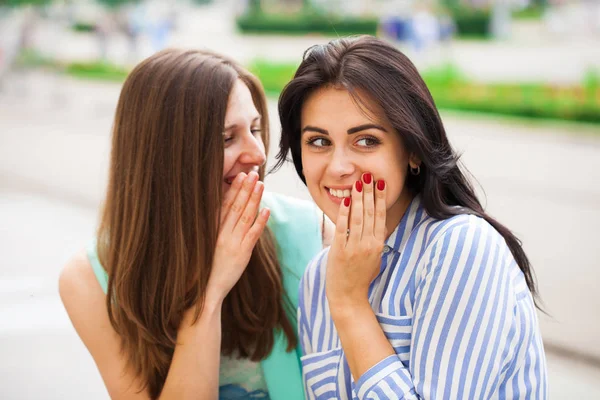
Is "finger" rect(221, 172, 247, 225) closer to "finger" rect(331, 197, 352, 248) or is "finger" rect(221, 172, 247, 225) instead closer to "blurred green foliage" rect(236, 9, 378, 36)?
"finger" rect(331, 197, 352, 248)

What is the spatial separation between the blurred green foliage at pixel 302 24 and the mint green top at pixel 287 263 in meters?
9.26

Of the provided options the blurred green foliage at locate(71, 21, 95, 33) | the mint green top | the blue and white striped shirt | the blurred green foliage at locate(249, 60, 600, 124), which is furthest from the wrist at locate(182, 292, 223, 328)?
the blurred green foliage at locate(71, 21, 95, 33)

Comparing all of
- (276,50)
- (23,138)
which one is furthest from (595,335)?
(276,50)

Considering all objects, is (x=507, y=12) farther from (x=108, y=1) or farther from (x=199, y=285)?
(x=199, y=285)

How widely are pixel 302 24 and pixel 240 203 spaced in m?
11.8

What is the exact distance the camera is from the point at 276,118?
957 centimetres

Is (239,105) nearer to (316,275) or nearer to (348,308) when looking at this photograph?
(316,275)

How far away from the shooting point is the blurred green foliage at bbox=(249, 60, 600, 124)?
909cm

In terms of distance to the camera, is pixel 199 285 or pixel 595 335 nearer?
pixel 199 285

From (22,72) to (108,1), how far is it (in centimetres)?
230

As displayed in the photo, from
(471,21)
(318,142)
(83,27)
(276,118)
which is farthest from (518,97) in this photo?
(83,27)

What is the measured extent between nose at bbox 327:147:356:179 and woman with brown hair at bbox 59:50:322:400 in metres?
0.36

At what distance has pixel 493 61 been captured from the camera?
1105cm

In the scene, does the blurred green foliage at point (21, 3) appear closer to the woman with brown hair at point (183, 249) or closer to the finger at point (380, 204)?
the woman with brown hair at point (183, 249)
